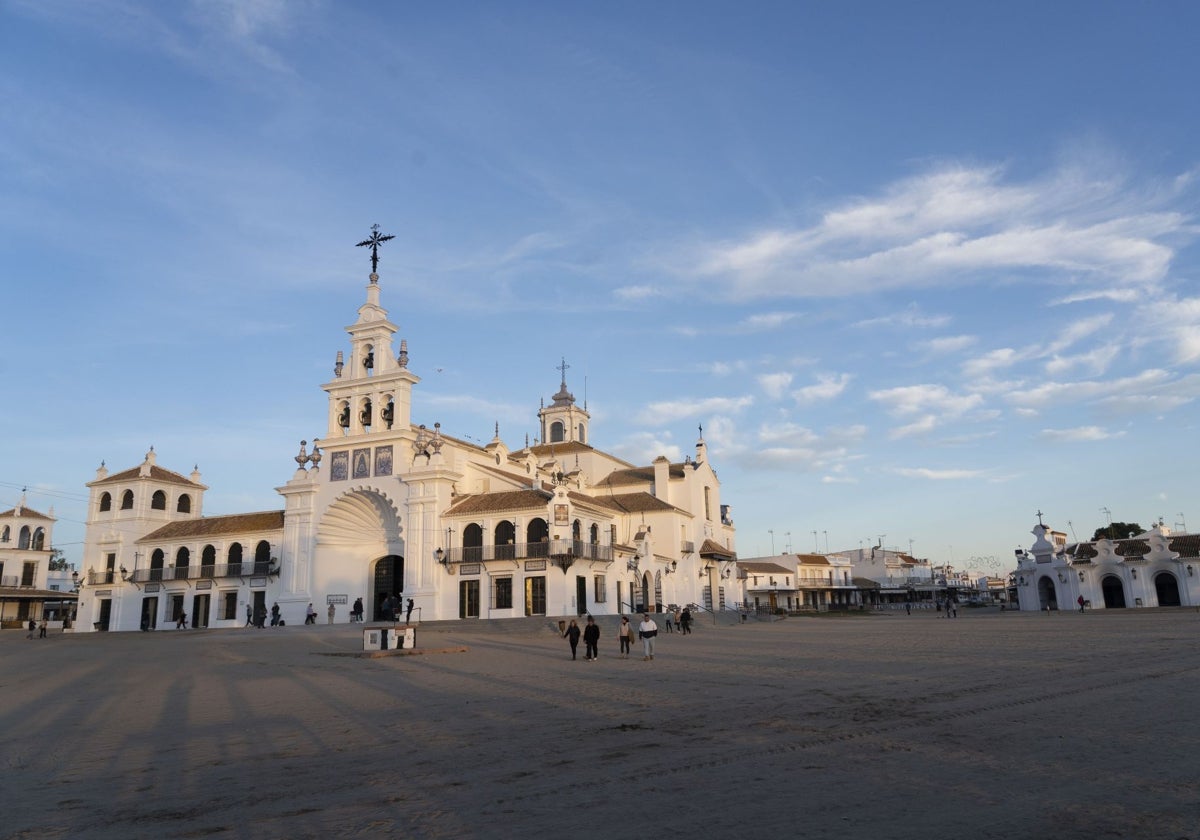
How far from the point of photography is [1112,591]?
5762 centimetres

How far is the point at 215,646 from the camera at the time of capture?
3053 cm

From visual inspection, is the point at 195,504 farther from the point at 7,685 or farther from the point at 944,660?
the point at 944,660

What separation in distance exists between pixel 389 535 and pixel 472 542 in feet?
18.5

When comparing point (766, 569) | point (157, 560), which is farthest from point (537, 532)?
point (766, 569)

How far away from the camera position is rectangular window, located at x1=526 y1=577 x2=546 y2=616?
134ft

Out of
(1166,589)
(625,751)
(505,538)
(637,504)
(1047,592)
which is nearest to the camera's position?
(625,751)

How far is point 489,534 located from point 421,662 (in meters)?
19.3

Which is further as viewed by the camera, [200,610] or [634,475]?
[634,475]

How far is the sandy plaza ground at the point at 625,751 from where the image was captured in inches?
268

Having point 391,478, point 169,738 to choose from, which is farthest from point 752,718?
point 391,478

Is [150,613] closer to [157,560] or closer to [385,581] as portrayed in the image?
[157,560]

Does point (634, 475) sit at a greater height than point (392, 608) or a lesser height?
greater

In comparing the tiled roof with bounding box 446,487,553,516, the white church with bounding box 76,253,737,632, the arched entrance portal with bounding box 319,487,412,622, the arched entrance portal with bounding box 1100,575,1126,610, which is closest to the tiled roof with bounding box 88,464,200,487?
the white church with bounding box 76,253,737,632

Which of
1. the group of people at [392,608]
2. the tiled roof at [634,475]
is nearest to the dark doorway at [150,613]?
the group of people at [392,608]
